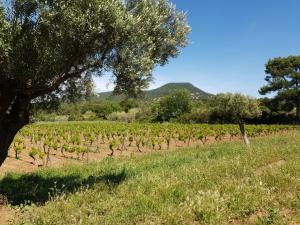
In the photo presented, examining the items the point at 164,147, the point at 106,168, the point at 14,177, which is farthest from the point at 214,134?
the point at 14,177

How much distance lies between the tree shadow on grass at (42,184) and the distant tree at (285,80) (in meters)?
59.7

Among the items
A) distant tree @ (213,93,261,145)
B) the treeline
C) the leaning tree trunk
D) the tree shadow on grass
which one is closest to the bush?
the treeline

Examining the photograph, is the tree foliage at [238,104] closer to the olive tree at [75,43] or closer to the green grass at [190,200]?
the green grass at [190,200]

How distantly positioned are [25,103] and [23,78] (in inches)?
62.5

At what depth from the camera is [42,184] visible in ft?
53.8

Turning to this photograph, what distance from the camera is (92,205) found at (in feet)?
35.5

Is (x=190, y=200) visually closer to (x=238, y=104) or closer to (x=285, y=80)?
(x=238, y=104)

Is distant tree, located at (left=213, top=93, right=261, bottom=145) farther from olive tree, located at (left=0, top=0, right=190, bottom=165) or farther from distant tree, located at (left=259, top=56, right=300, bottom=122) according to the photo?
distant tree, located at (left=259, top=56, right=300, bottom=122)

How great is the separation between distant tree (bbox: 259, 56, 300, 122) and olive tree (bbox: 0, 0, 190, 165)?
205 ft

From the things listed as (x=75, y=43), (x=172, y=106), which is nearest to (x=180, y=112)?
(x=172, y=106)

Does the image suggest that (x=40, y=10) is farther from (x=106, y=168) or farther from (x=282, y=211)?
(x=106, y=168)

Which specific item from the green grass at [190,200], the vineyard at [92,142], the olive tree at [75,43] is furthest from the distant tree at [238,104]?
the olive tree at [75,43]

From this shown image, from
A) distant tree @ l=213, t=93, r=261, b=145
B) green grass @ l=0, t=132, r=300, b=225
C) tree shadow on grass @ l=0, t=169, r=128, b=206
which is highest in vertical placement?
distant tree @ l=213, t=93, r=261, b=145

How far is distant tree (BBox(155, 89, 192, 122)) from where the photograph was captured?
96750mm
